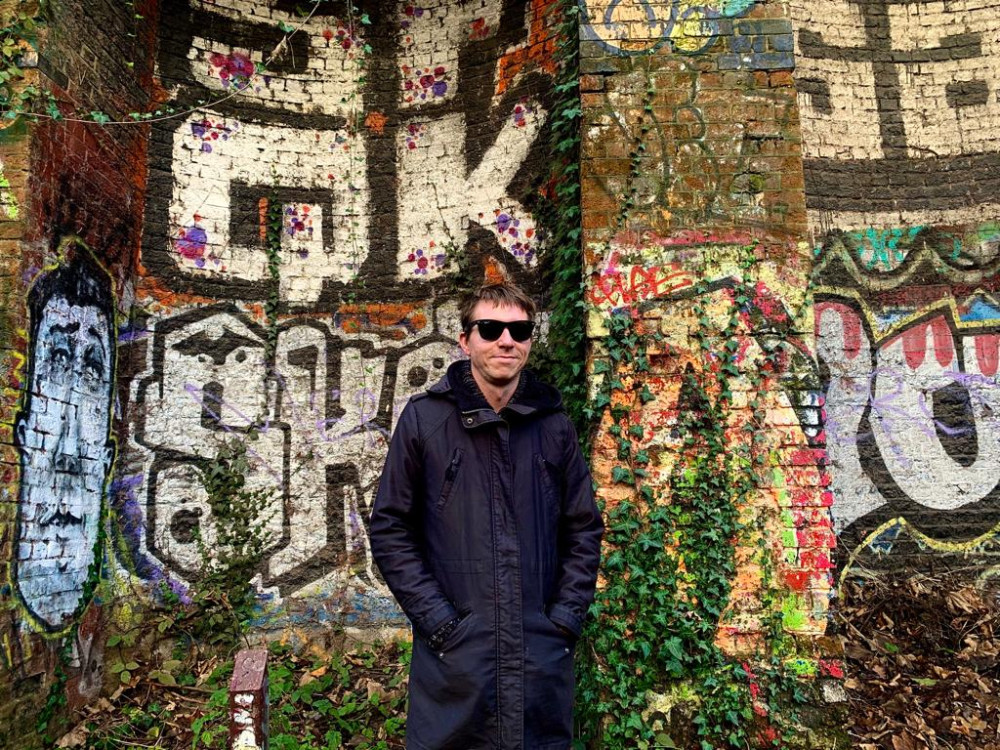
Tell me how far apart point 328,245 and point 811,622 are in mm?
4209

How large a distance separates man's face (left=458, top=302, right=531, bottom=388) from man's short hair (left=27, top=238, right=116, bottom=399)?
2999 mm

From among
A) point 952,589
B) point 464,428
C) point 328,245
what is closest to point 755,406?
point 464,428

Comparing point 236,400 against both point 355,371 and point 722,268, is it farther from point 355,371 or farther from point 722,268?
point 722,268

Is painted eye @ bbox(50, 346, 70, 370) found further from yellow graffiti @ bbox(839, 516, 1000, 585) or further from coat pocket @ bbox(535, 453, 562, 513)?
yellow graffiti @ bbox(839, 516, 1000, 585)

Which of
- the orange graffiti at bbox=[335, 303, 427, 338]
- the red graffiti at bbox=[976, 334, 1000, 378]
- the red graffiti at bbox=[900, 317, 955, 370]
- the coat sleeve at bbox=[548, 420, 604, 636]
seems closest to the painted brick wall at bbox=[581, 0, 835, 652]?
the coat sleeve at bbox=[548, 420, 604, 636]

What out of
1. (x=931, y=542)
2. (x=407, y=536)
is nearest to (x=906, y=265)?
(x=931, y=542)

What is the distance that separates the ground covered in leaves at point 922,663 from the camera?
4.06m

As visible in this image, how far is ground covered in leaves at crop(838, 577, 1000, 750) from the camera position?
160 inches

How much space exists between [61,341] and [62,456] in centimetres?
70

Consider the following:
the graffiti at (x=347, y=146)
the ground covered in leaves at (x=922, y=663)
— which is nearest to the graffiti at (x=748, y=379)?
the ground covered in leaves at (x=922, y=663)

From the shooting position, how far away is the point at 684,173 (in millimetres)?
4125

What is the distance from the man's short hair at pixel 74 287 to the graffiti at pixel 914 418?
524 cm

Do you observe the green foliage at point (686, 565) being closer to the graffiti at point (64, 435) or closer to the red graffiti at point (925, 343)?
the red graffiti at point (925, 343)

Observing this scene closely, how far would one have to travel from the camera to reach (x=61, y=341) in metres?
4.38
